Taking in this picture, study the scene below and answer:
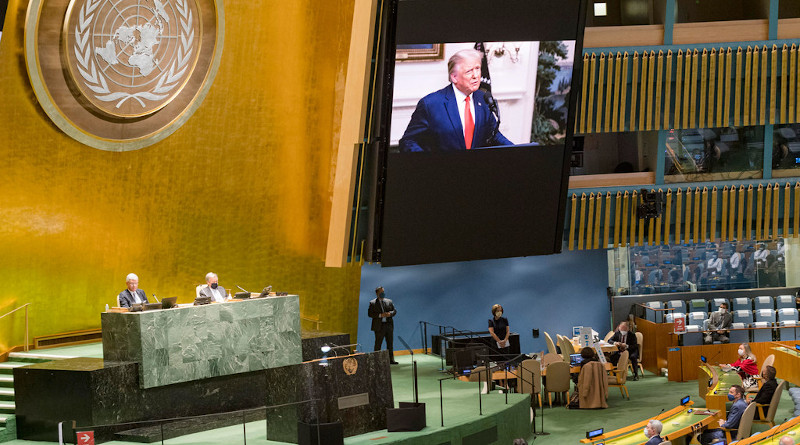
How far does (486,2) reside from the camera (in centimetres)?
1262

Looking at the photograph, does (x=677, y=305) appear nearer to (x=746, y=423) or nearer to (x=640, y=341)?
(x=640, y=341)

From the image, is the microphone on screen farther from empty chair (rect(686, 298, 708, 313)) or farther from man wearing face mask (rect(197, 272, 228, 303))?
empty chair (rect(686, 298, 708, 313))

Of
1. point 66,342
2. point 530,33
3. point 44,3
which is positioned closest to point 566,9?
point 530,33

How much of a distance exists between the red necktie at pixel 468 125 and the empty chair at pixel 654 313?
573 cm

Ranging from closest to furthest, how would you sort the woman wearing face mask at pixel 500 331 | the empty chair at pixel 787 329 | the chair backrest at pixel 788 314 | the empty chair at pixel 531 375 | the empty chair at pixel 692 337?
the empty chair at pixel 531 375, the woman wearing face mask at pixel 500 331, the empty chair at pixel 692 337, the empty chair at pixel 787 329, the chair backrest at pixel 788 314

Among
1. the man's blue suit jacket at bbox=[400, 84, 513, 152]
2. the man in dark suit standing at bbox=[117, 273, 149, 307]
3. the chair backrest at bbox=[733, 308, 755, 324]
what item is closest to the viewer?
the man in dark suit standing at bbox=[117, 273, 149, 307]

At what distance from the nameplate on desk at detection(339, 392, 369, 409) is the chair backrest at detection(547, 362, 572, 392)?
464 centimetres

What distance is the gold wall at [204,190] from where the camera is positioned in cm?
1148

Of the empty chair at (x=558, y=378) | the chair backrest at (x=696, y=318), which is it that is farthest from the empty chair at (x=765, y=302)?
the empty chair at (x=558, y=378)

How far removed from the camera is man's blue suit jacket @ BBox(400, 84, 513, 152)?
1277 cm

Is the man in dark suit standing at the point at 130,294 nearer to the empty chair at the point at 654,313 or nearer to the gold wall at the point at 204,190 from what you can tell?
the gold wall at the point at 204,190

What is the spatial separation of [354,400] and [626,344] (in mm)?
7120

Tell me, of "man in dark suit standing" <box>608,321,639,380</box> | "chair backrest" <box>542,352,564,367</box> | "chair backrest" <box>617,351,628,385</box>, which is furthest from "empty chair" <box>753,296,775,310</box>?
"chair backrest" <box>542,352,564,367</box>

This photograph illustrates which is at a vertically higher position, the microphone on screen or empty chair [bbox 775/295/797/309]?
the microphone on screen
